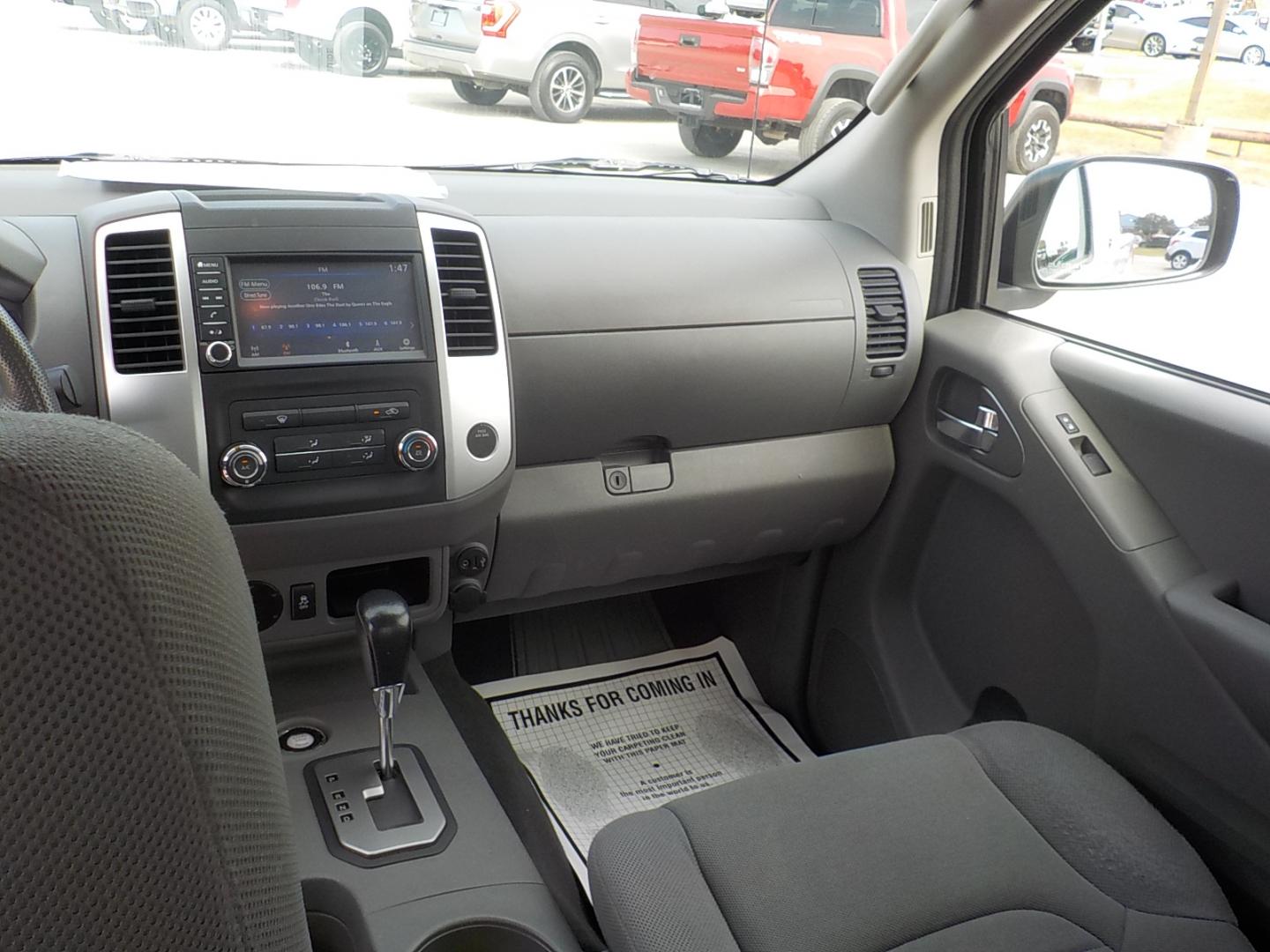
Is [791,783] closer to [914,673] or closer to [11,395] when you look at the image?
[914,673]

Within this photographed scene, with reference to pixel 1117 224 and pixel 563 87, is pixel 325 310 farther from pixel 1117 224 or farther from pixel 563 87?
pixel 1117 224

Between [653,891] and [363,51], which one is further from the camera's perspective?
[363,51]

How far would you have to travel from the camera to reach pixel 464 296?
4.58ft

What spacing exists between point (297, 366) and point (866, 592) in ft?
3.74

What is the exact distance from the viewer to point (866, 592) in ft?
6.66

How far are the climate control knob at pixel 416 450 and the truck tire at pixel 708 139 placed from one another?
0.93m

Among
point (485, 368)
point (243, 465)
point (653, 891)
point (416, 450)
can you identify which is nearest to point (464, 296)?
point (485, 368)

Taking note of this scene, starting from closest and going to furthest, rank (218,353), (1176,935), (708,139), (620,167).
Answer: (1176,935)
(218,353)
(620,167)
(708,139)

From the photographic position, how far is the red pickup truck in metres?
2.06

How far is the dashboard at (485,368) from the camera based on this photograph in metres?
1.28

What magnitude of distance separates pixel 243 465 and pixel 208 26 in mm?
734

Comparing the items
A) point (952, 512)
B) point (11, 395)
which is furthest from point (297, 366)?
point (952, 512)

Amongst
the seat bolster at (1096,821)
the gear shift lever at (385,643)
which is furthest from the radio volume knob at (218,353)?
the seat bolster at (1096,821)

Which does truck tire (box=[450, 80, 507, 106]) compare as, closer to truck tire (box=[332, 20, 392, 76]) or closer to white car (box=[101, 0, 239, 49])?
truck tire (box=[332, 20, 392, 76])
